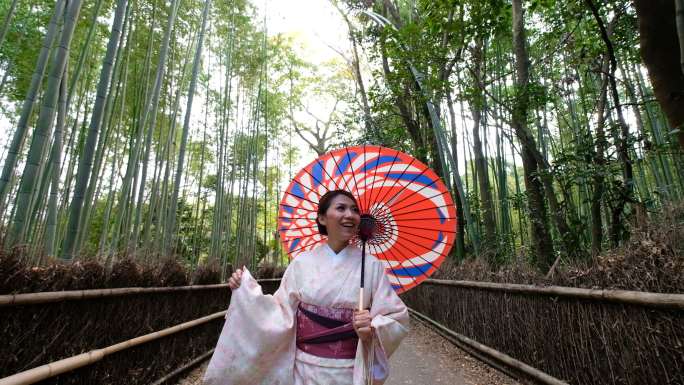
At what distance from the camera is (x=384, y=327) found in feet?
3.81

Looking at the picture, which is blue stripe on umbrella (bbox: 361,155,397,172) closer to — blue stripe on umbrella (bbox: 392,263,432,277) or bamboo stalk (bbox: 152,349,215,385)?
blue stripe on umbrella (bbox: 392,263,432,277)

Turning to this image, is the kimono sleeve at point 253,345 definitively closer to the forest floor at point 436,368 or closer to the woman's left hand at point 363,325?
the woman's left hand at point 363,325

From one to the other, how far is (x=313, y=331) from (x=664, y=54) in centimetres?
263

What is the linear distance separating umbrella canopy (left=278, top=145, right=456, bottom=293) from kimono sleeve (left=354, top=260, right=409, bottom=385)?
0.44m

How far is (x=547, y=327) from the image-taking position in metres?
2.44

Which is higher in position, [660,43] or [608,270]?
[660,43]

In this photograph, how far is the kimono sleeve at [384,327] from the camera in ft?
3.80

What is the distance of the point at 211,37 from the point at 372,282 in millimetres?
5685

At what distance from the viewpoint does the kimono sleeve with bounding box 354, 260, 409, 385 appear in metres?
1.16

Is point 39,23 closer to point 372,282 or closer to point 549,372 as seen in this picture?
point 372,282

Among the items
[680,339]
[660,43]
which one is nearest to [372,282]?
[680,339]

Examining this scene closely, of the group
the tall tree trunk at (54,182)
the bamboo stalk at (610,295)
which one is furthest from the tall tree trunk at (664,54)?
the tall tree trunk at (54,182)

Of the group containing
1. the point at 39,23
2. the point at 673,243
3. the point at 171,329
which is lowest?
the point at 171,329

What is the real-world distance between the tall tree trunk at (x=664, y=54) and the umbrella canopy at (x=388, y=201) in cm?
163
